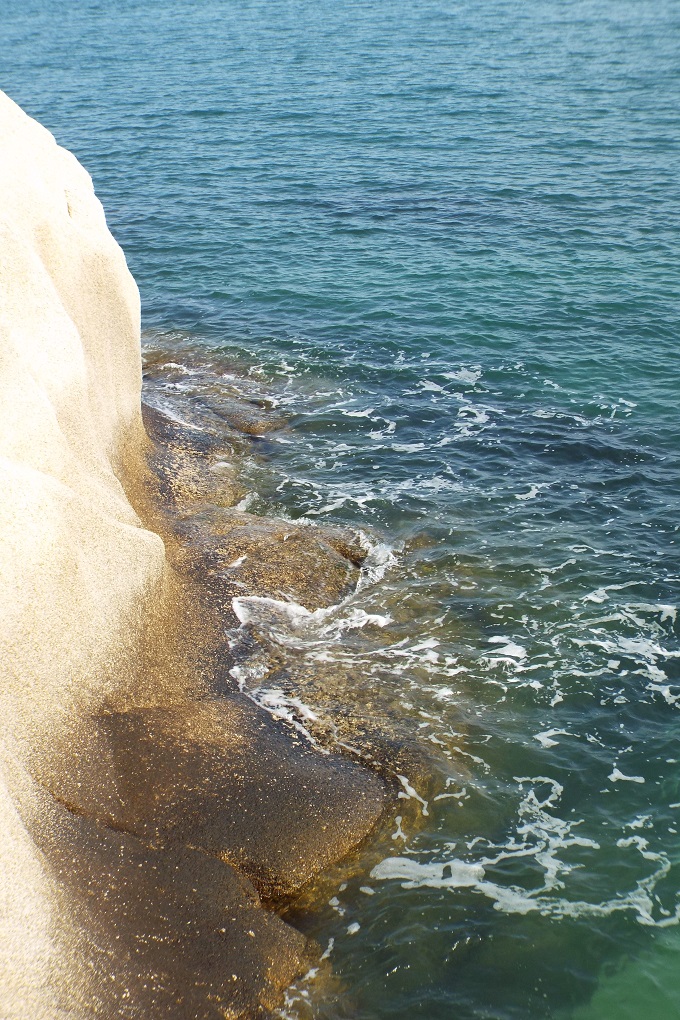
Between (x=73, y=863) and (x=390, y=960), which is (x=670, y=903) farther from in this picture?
(x=73, y=863)

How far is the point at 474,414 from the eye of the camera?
22.2 metres

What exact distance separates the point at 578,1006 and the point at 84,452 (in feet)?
32.0

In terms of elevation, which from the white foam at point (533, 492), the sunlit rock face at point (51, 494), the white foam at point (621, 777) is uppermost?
the sunlit rock face at point (51, 494)

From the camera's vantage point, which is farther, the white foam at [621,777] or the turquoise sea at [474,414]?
the white foam at [621,777]

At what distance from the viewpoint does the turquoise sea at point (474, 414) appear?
10.6 m

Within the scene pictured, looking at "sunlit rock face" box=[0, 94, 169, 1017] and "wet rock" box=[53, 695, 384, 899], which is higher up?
"sunlit rock face" box=[0, 94, 169, 1017]

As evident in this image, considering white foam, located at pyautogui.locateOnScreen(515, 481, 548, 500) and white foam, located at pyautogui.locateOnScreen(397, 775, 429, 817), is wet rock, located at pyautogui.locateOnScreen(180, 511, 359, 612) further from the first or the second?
white foam, located at pyautogui.locateOnScreen(515, 481, 548, 500)

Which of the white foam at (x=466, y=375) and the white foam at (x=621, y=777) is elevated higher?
the white foam at (x=621, y=777)

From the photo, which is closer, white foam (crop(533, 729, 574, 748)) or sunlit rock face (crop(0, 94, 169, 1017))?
sunlit rock face (crop(0, 94, 169, 1017))

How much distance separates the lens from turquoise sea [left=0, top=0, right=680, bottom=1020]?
10648 mm

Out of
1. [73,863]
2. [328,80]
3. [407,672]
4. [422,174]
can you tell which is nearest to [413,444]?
[407,672]

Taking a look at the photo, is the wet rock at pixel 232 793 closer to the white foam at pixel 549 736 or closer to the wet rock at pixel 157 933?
the wet rock at pixel 157 933

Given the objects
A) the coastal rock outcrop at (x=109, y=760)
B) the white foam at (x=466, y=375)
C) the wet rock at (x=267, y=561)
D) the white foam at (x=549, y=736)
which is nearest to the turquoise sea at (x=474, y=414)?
the white foam at (x=549, y=736)

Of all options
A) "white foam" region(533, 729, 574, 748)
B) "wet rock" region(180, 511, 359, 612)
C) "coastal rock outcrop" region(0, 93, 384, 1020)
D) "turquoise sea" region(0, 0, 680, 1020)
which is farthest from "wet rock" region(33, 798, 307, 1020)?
"wet rock" region(180, 511, 359, 612)
